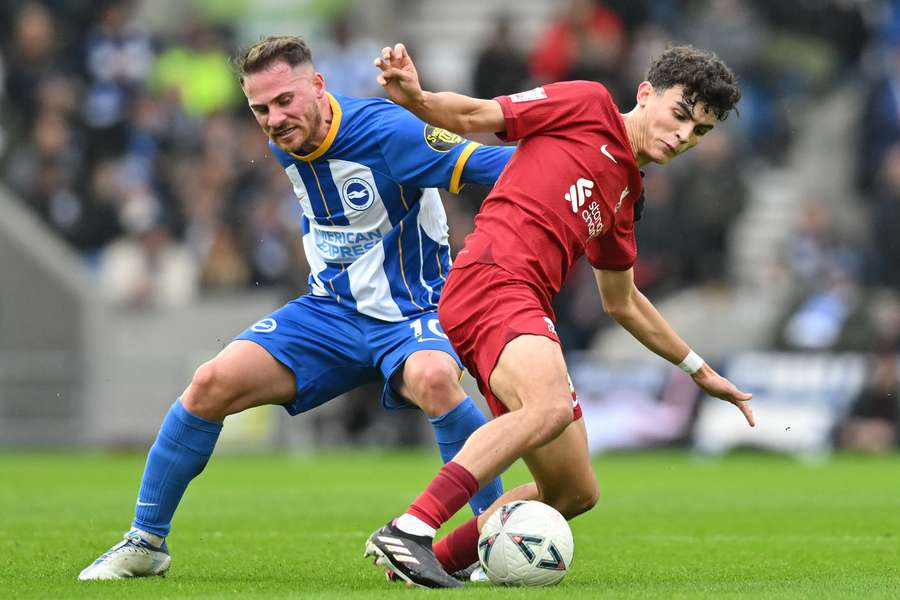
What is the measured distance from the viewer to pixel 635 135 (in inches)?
264

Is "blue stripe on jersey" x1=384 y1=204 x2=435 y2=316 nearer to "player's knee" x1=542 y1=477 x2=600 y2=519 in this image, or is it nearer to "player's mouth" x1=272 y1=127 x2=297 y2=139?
"player's mouth" x1=272 y1=127 x2=297 y2=139

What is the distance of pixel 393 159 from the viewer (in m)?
7.24

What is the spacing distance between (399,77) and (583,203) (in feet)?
2.98

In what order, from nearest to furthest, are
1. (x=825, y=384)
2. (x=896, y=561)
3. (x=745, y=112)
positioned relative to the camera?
(x=896, y=561)
(x=825, y=384)
(x=745, y=112)

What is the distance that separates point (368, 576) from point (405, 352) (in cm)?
94

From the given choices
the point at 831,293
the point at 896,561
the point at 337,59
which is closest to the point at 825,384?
the point at 831,293

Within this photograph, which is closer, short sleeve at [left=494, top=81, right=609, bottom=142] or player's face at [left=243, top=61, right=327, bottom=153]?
short sleeve at [left=494, top=81, right=609, bottom=142]

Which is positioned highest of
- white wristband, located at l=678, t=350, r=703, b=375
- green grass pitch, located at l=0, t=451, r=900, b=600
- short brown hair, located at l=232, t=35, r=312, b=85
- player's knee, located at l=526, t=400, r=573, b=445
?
short brown hair, located at l=232, t=35, r=312, b=85

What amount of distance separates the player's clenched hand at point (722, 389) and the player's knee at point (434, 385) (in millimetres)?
1085

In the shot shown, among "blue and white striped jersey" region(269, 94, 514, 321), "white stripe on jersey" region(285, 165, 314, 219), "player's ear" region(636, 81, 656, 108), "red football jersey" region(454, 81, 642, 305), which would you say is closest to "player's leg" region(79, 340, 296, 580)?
"blue and white striped jersey" region(269, 94, 514, 321)

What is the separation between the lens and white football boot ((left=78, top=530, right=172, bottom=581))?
6.95 meters

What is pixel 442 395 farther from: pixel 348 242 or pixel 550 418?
pixel 550 418

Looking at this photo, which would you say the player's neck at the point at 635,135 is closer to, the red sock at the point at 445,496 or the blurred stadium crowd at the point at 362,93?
the red sock at the point at 445,496

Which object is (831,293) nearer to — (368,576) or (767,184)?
(767,184)
